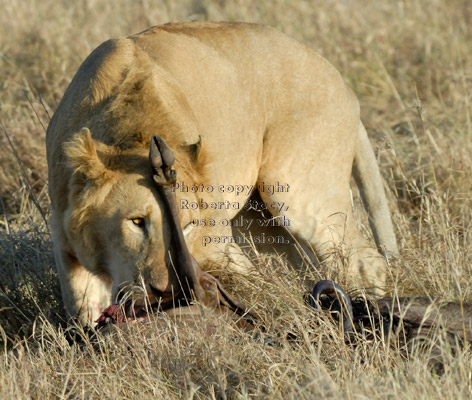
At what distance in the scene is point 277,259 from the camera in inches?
167

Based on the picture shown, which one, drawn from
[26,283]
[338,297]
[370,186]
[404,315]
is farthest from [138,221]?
[370,186]

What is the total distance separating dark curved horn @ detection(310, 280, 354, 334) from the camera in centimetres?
350

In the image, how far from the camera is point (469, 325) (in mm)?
3361

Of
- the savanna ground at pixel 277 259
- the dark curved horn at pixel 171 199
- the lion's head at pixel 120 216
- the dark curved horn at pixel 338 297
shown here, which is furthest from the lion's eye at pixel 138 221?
the dark curved horn at pixel 338 297

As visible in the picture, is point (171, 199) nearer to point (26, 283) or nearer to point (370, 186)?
point (26, 283)

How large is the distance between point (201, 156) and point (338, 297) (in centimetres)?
84

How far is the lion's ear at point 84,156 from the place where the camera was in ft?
11.8

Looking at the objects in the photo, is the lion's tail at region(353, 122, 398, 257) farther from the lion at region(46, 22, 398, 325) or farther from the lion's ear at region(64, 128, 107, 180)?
the lion's ear at region(64, 128, 107, 180)

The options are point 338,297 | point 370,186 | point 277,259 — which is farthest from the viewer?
point 370,186

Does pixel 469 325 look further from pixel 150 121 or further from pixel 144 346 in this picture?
pixel 150 121

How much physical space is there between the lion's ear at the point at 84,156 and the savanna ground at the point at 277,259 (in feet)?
2.14

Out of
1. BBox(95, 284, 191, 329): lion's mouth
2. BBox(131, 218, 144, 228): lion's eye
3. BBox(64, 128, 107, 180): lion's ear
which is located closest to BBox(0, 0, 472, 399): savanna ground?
BBox(95, 284, 191, 329): lion's mouth

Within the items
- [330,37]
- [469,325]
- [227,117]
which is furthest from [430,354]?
[330,37]

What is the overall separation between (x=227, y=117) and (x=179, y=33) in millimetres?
488
